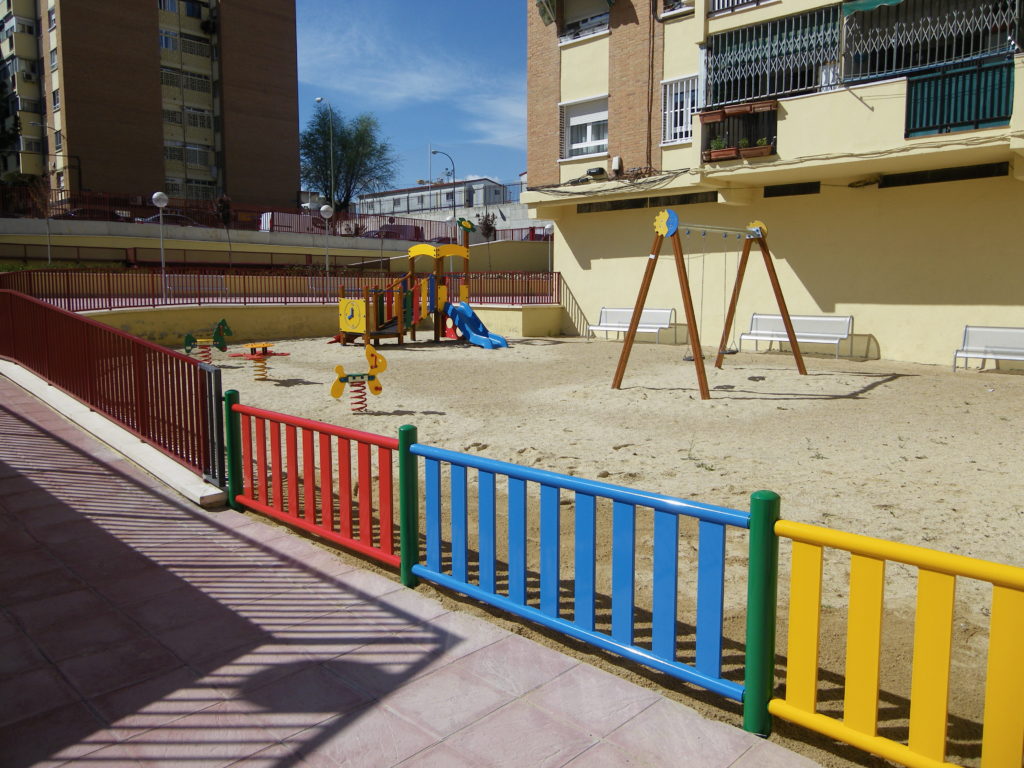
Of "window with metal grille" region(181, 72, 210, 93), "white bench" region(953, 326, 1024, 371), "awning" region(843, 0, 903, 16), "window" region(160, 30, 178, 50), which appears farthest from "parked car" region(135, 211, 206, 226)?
"white bench" region(953, 326, 1024, 371)

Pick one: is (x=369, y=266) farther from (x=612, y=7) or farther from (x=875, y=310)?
(x=875, y=310)

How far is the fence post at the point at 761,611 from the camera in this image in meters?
2.75

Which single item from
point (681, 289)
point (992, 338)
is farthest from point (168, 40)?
point (992, 338)

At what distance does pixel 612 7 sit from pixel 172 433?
18.8 meters

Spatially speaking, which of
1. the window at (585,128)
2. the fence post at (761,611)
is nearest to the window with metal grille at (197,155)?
the window at (585,128)

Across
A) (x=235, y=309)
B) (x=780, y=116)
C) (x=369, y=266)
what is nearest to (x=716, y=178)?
(x=780, y=116)

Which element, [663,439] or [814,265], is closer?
[663,439]

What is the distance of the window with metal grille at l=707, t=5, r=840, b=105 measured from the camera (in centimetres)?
1602

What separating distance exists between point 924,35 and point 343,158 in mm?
50502

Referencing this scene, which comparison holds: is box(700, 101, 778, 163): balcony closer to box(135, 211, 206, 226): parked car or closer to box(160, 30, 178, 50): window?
box(135, 211, 206, 226): parked car

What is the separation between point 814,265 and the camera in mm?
17531

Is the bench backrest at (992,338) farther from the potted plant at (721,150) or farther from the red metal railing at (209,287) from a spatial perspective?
the red metal railing at (209,287)

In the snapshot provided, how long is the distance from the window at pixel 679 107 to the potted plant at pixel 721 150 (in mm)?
2554

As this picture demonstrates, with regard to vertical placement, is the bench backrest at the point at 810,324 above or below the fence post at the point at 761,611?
above
